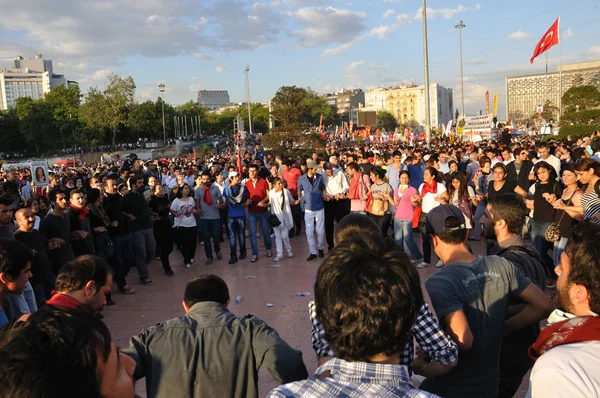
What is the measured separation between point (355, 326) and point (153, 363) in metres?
1.32

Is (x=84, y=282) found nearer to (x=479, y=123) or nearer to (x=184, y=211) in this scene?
(x=184, y=211)

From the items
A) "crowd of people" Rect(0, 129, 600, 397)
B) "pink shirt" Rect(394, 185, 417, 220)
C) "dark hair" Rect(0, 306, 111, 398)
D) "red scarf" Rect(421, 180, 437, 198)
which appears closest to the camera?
"dark hair" Rect(0, 306, 111, 398)

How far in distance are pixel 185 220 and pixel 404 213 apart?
3.89 meters

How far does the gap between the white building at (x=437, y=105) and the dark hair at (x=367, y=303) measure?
140888 mm

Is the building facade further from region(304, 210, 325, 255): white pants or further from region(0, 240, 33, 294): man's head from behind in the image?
region(0, 240, 33, 294): man's head from behind

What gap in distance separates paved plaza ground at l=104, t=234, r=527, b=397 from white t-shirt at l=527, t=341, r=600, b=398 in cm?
277

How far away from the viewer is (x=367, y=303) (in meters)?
1.42

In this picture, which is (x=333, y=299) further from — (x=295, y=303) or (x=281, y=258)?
(x=281, y=258)

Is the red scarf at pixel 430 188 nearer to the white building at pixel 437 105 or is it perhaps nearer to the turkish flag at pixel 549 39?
the turkish flag at pixel 549 39

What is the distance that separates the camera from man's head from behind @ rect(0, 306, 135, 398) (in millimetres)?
1156

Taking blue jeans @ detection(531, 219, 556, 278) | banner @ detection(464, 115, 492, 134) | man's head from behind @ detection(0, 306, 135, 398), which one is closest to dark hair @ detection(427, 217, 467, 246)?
man's head from behind @ detection(0, 306, 135, 398)

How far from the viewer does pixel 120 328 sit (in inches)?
230

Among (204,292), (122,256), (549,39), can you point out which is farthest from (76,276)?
(549,39)

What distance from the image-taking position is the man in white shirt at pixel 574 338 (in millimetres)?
1435
